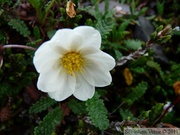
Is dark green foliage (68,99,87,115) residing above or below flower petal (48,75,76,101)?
below

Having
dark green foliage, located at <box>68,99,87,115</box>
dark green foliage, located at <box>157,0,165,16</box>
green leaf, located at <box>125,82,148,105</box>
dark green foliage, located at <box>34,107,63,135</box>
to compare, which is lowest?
dark green foliage, located at <box>34,107,63,135</box>

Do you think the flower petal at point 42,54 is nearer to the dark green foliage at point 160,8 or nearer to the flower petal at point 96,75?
the flower petal at point 96,75

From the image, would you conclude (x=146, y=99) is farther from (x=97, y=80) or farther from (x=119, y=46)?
(x=97, y=80)

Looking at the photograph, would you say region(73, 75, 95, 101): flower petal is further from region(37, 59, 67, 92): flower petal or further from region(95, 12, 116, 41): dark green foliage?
region(95, 12, 116, 41): dark green foliage

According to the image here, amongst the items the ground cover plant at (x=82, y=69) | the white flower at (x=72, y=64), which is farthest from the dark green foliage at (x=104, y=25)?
the white flower at (x=72, y=64)

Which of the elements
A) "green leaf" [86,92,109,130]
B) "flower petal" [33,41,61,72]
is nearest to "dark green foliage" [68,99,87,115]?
"green leaf" [86,92,109,130]
